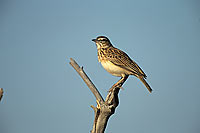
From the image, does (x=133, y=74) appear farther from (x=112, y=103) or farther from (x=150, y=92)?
(x=112, y=103)

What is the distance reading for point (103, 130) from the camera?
562cm

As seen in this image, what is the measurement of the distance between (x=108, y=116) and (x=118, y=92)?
739 millimetres

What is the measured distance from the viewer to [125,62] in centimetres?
655

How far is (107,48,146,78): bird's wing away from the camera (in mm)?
6327

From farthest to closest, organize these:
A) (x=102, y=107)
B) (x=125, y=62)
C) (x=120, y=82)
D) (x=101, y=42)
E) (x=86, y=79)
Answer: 1. (x=101, y=42)
2. (x=125, y=62)
3. (x=120, y=82)
4. (x=86, y=79)
5. (x=102, y=107)

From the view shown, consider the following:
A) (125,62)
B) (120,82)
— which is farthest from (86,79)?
(125,62)

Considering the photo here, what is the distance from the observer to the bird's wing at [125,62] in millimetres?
6327

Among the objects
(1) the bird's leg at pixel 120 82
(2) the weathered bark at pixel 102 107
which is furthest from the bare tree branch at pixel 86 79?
(1) the bird's leg at pixel 120 82

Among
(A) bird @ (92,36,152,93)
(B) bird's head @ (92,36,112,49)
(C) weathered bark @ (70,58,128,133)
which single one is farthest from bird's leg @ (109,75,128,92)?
(B) bird's head @ (92,36,112,49)

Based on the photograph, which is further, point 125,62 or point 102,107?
point 125,62

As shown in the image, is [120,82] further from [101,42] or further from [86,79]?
[101,42]

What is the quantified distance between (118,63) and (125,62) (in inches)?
8.3

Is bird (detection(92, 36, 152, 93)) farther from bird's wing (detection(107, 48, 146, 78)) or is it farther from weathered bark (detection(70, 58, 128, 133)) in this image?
weathered bark (detection(70, 58, 128, 133))

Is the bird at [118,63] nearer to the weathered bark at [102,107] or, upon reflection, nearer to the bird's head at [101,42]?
the bird's head at [101,42]
